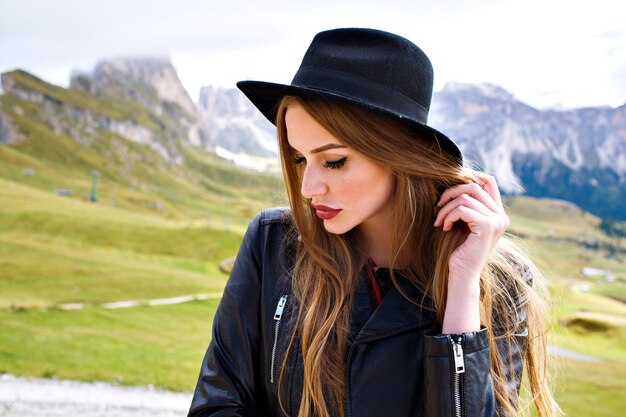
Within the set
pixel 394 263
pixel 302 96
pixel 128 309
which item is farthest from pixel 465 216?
pixel 128 309

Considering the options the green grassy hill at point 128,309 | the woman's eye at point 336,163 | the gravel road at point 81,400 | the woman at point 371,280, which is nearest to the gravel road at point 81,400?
the gravel road at point 81,400

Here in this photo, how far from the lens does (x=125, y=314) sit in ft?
68.1

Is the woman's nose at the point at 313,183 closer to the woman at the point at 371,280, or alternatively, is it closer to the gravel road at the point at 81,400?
the woman at the point at 371,280

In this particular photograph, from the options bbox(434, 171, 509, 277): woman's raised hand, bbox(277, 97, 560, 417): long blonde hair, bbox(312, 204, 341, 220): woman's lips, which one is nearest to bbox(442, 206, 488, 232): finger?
bbox(434, 171, 509, 277): woman's raised hand

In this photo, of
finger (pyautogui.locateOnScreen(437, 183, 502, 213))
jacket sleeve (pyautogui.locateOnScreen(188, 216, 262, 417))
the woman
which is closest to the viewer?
the woman

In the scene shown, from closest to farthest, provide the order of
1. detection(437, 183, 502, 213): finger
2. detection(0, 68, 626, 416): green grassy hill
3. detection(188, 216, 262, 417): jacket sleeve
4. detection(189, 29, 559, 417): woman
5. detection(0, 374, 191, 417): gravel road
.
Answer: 1. detection(189, 29, 559, 417): woman
2. detection(188, 216, 262, 417): jacket sleeve
3. detection(437, 183, 502, 213): finger
4. detection(0, 374, 191, 417): gravel road
5. detection(0, 68, 626, 416): green grassy hill

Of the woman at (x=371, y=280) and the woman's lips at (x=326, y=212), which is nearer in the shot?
the woman at (x=371, y=280)

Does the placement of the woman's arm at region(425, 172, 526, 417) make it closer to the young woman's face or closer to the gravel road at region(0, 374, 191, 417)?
the young woman's face

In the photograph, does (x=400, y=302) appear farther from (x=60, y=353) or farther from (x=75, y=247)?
(x=75, y=247)

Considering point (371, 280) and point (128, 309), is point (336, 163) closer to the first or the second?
point (371, 280)

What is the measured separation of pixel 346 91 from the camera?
2688mm

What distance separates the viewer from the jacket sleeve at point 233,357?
279 cm

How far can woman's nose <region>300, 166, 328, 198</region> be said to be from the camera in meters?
2.86

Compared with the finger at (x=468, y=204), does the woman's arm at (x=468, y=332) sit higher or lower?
lower
